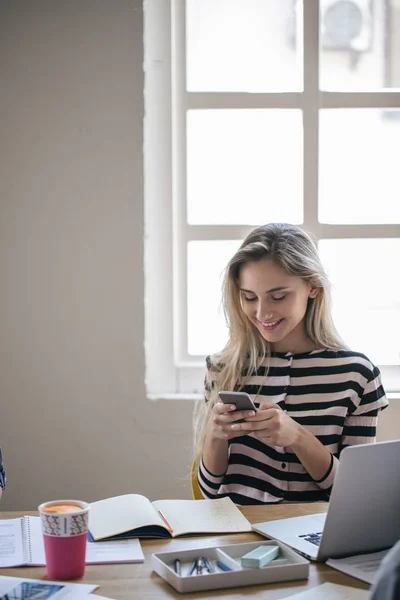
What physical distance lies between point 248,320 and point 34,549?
37.9 inches

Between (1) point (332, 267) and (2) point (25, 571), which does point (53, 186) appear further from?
(2) point (25, 571)

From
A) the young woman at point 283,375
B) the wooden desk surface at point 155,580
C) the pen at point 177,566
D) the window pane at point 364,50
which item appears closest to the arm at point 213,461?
the young woman at point 283,375

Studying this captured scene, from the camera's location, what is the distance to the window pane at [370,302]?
2.88 m

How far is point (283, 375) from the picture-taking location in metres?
1.99

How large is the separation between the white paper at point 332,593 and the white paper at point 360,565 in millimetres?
51

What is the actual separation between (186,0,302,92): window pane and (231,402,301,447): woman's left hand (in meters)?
1.58

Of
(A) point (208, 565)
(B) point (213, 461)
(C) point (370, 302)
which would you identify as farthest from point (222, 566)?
(C) point (370, 302)

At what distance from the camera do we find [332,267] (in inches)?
113

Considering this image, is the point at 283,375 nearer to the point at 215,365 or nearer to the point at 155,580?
the point at 215,365

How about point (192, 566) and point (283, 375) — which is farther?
point (283, 375)

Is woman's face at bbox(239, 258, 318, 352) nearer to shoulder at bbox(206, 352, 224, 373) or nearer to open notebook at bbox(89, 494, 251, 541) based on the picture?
shoulder at bbox(206, 352, 224, 373)

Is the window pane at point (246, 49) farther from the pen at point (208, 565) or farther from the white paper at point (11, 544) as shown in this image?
the pen at point (208, 565)

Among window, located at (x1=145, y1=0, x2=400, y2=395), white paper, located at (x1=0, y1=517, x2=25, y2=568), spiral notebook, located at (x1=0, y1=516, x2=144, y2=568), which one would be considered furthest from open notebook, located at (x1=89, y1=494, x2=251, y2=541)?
window, located at (x1=145, y1=0, x2=400, y2=395)

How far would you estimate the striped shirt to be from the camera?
188 cm
